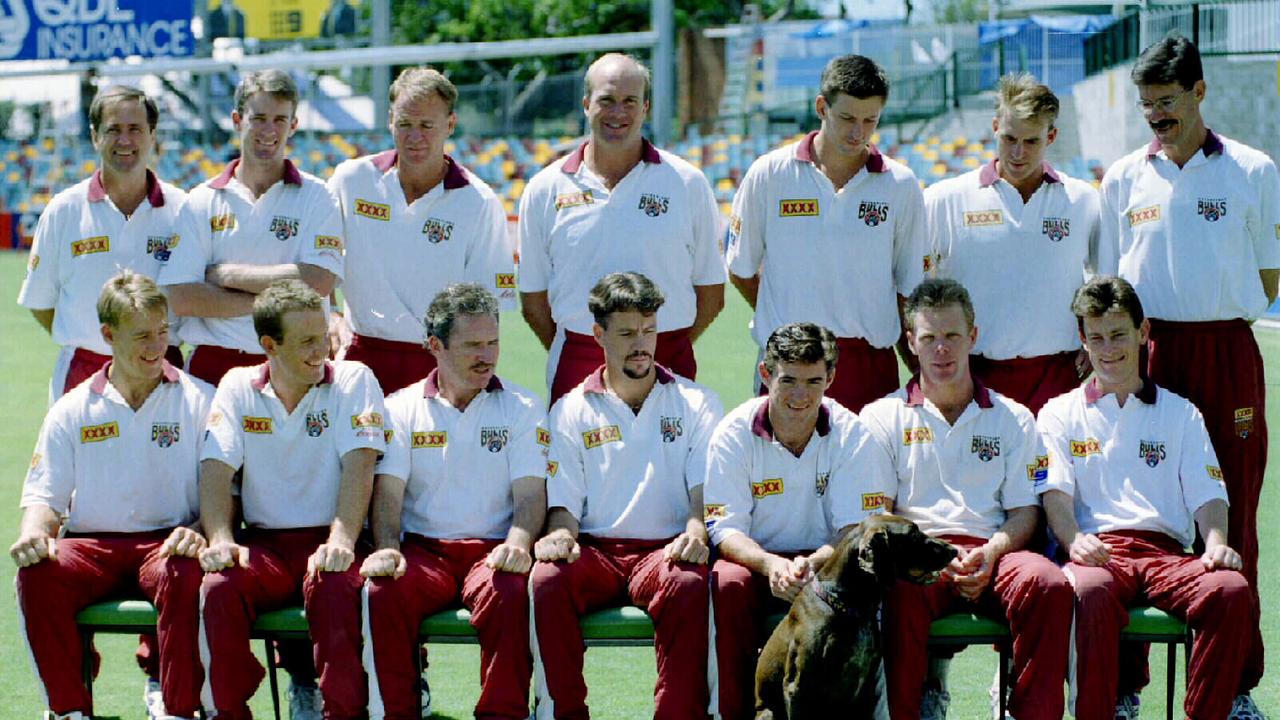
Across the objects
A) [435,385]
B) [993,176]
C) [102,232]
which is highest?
[993,176]

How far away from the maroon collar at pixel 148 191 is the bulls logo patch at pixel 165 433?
104cm

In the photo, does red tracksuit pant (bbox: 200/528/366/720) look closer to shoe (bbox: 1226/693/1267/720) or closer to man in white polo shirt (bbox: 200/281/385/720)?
man in white polo shirt (bbox: 200/281/385/720)

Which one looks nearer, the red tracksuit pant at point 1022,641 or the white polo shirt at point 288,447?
the red tracksuit pant at point 1022,641

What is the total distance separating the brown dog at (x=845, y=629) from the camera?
4.42 meters

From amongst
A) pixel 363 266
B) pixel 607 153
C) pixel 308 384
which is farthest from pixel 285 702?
pixel 607 153

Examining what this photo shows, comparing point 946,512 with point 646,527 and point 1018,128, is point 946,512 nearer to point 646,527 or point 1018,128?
point 646,527

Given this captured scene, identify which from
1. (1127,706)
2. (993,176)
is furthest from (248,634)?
(993,176)

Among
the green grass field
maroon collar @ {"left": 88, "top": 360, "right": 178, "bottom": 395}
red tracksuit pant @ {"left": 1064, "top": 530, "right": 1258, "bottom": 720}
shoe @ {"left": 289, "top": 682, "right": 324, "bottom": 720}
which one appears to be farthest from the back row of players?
shoe @ {"left": 289, "top": 682, "right": 324, "bottom": 720}

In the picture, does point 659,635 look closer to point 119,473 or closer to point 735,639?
point 735,639

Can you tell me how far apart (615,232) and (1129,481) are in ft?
6.76

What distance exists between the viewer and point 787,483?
5.05 m

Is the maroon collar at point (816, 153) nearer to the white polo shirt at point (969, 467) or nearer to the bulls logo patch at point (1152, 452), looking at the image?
the white polo shirt at point (969, 467)

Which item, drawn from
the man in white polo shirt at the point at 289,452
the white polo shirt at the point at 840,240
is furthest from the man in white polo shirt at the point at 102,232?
the white polo shirt at the point at 840,240

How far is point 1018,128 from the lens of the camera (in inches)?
218
